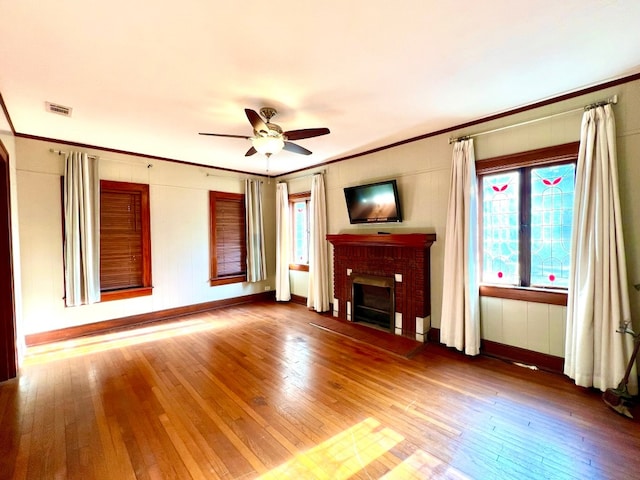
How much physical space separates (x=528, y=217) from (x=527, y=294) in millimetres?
827

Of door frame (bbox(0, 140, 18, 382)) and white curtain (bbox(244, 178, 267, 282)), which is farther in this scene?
white curtain (bbox(244, 178, 267, 282))

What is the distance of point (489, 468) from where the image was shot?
1.76 meters

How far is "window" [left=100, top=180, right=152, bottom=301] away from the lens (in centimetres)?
433

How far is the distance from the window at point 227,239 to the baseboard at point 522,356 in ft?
14.3

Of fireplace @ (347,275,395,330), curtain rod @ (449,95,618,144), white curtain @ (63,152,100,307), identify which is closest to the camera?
curtain rod @ (449,95,618,144)

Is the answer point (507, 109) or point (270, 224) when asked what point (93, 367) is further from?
point (507, 109)

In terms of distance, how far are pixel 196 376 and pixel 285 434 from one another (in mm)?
1348

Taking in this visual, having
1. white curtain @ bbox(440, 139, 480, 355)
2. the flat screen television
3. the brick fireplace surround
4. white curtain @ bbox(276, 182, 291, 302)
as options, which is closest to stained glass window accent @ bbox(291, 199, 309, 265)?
white curtain @ bbox(276, 182, 291, 302)

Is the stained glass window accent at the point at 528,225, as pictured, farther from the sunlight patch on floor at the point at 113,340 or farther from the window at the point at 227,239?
the window at the point at 227,239

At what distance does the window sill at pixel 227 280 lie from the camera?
5.48m

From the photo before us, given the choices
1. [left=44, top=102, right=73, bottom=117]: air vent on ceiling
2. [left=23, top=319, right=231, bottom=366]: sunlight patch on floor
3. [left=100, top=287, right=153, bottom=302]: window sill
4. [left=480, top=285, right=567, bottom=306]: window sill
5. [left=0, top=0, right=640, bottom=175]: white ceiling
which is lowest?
[left=23, top=319, right=231, bottom=366]: sunlight patch on floor

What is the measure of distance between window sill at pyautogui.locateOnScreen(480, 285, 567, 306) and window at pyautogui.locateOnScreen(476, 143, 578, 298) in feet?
0.25

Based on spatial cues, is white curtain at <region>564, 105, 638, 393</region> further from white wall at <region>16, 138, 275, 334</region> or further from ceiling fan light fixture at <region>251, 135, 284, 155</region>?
white wall at <region>16, 138, 275, 334</region>

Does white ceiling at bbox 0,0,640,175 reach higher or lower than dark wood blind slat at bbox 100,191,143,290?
higher
